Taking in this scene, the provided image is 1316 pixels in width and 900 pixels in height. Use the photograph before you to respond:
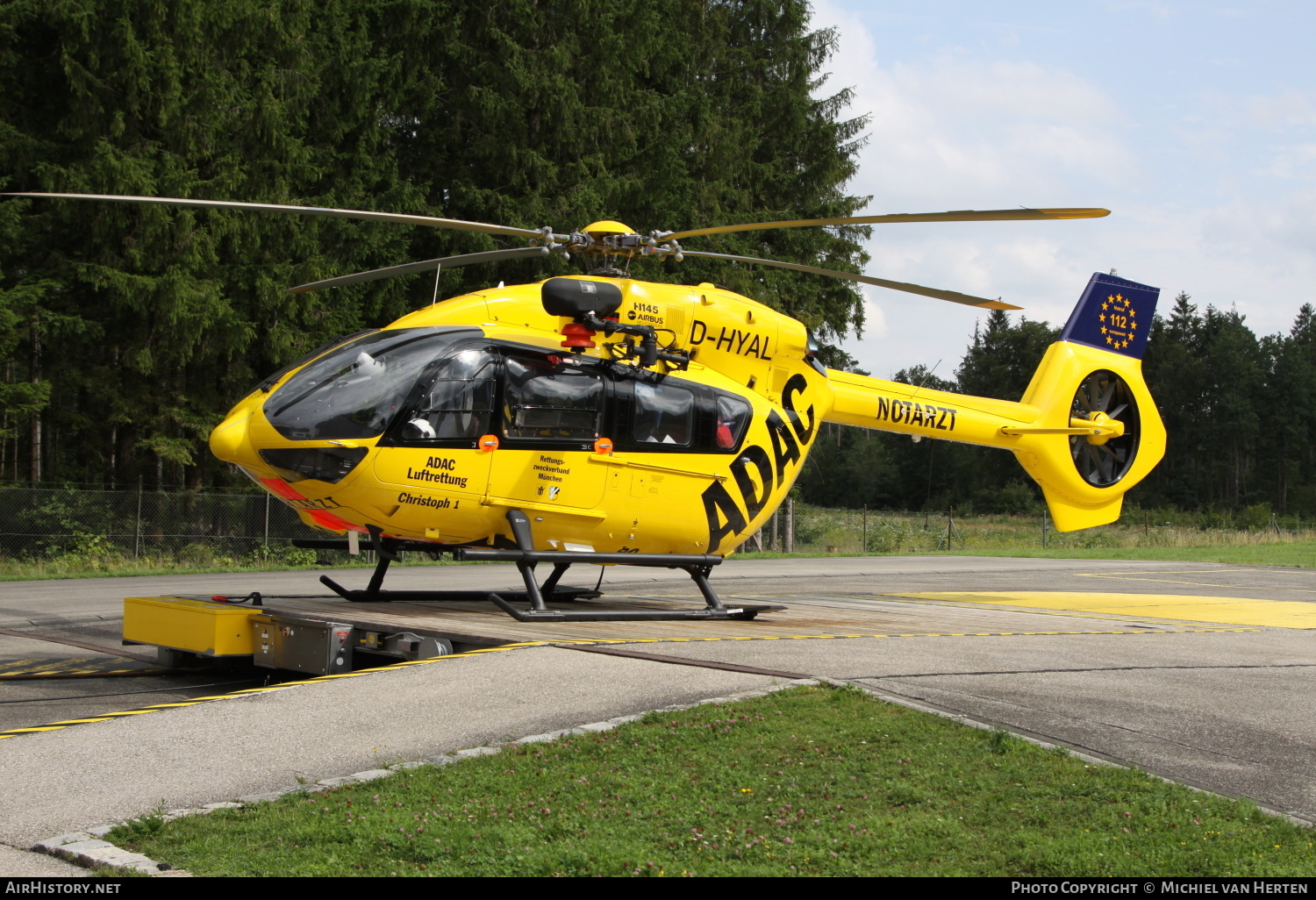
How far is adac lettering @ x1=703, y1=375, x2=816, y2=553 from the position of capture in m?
12.4

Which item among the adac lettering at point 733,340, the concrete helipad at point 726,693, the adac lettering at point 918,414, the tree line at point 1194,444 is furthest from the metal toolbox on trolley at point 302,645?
the tree line at point 1194,444

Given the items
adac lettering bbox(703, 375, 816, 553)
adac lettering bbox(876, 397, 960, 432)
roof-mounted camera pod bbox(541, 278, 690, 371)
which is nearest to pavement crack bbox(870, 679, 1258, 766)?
adac lettering bbox(703, 375, 816, 553)

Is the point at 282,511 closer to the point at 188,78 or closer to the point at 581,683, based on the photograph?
the point at 188,78

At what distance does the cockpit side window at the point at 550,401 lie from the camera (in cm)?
1086

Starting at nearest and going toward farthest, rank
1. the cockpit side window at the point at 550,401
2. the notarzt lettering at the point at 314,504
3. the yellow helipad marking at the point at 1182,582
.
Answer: the notarzt lettering at the point at 314,504 → the cockpit side window at the point at 550,401 → the yellow helipad marking at the point at 1182,582

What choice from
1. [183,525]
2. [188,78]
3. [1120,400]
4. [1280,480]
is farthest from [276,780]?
[1280,480]

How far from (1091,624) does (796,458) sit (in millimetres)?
3900

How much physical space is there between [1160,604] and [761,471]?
761 centimetres

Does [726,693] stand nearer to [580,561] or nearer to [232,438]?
[580,561]

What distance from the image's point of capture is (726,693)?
7547 millimetres

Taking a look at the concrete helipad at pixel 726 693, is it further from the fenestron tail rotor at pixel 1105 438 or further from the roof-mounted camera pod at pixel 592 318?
the fenestron tail rotor at pixel 1105 438

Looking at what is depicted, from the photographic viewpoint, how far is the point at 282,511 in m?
26.1

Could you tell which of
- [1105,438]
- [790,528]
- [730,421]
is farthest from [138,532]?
[790,528]

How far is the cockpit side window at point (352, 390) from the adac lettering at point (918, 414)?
6.64m
